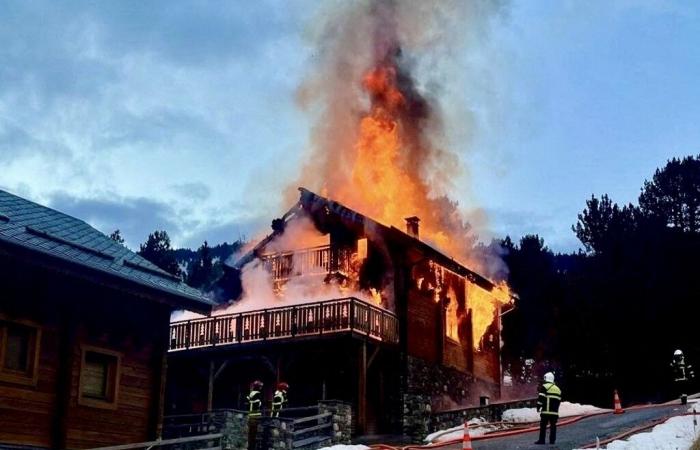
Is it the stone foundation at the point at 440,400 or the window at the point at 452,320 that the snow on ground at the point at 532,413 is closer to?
the stone foundation at the point at 440,400

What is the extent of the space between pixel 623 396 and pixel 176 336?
19.8 meters

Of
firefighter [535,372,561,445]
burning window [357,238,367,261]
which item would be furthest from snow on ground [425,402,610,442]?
burning window [357,238,367,261]

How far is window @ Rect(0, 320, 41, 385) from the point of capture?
17.3 m

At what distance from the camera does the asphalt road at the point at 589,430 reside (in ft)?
68.3

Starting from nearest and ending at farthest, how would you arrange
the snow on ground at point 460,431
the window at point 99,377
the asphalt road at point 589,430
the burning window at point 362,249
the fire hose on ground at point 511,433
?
1. the window at point 99,377
2. the asphalt road at point 589,430
3. the fire hose on ground at point 511,433
4. the snow on ground at point 460,431
5. the burning window at point 362,249

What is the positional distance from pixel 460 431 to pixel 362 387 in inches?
164

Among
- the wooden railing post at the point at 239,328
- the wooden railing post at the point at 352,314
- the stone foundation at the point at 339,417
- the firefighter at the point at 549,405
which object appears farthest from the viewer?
the wooden railing post at the point at 239,328

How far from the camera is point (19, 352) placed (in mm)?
17688

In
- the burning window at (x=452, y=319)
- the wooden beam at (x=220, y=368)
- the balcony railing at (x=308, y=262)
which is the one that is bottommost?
the wooden beam at (x=220, y=368)

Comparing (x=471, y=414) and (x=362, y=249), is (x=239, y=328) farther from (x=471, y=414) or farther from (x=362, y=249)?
(x=471, y=414)

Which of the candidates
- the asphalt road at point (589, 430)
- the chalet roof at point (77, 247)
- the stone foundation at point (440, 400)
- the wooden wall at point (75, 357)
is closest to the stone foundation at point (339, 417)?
the stone foundation at point (440, 400)

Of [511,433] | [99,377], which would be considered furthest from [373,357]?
[99,377]

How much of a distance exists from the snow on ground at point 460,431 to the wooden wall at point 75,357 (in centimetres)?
860

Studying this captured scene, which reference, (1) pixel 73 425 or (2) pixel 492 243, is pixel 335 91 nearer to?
(2) pixel 492 243
